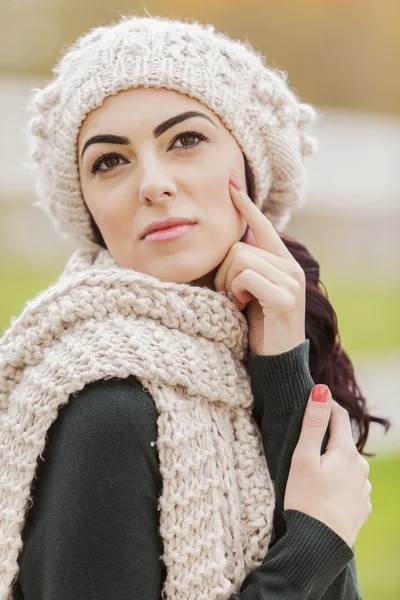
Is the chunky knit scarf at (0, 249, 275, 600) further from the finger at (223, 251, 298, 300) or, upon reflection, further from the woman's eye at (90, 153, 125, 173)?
the woman's eye at (90, 153, 125, 173)

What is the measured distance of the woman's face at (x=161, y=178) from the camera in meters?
1.58

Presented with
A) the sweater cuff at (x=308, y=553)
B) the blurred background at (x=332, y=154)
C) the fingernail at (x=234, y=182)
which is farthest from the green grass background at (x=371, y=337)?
the sweater cuff at (x=308, y=553)

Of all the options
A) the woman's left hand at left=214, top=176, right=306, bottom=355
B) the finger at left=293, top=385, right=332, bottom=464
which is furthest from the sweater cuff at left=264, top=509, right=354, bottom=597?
the woman's left hand at left=214, top=176, right=306, bottom=355

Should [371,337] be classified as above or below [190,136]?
above

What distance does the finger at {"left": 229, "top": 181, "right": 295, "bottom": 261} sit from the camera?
5.47 feet

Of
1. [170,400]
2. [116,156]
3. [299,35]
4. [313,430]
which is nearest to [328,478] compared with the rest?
[313,430]

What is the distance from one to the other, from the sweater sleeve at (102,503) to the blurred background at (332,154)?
3777 mm

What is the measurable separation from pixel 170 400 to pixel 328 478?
370 mm

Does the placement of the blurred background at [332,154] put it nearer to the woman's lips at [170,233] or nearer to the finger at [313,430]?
the finger at [313,430]

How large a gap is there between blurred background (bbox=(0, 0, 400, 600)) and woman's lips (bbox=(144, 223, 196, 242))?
12.2 feet

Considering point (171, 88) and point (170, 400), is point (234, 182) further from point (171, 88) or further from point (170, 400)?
point (170, 400)

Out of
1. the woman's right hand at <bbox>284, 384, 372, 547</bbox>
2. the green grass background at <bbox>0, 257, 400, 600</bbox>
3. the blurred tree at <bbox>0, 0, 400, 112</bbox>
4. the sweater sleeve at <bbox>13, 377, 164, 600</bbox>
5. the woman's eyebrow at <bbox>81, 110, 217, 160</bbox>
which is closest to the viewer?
the sweater sleeve at <bbox>13, 377, 164, 600</bbox>

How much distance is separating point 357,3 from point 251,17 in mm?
1376

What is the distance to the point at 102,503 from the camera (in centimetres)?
129
